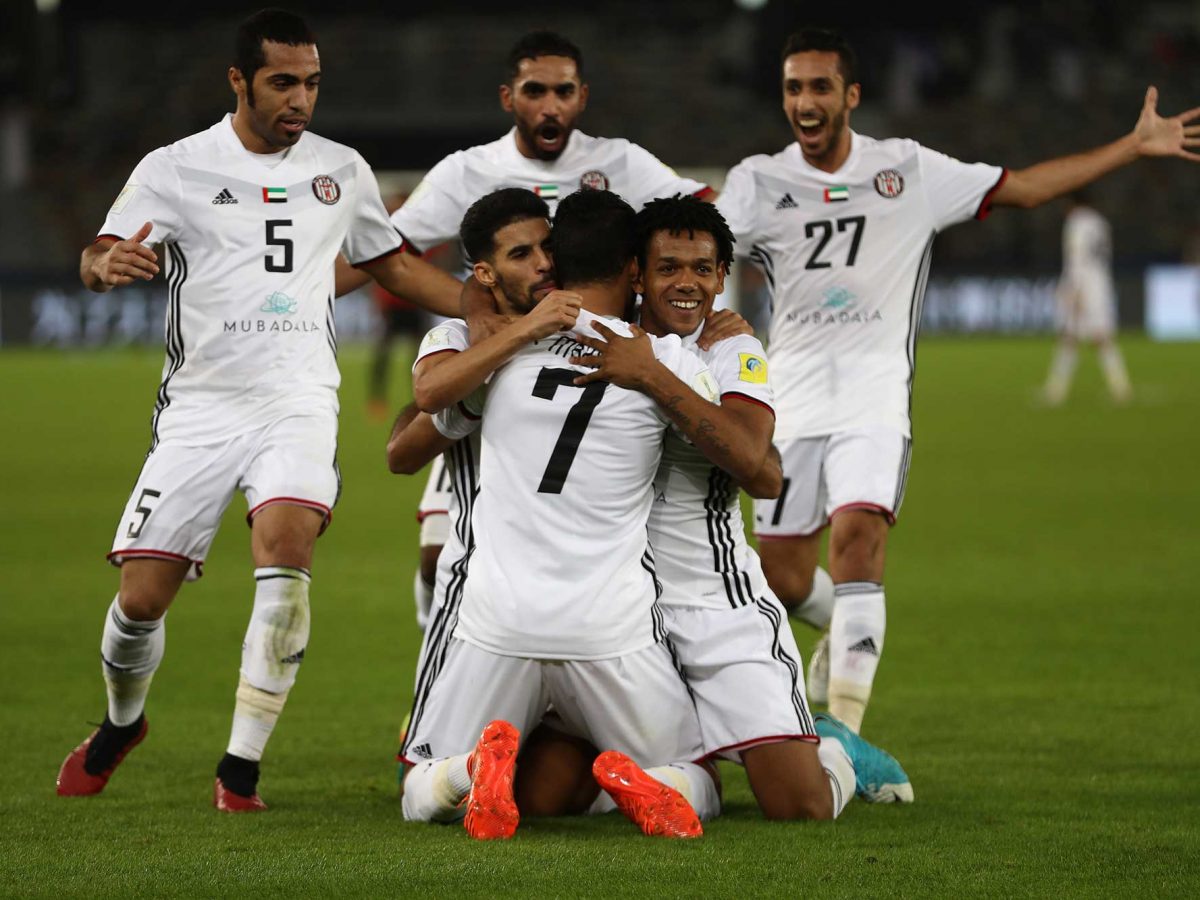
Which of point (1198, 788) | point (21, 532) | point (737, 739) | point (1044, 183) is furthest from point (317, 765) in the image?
point (21, 532)

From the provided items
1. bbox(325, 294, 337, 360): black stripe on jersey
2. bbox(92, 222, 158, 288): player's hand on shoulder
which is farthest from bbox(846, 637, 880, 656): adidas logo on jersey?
bbox(92, 222, 158, 288): player's hand on shoulder

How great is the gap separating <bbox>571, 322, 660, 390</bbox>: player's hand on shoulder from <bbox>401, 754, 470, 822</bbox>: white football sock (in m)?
1.04

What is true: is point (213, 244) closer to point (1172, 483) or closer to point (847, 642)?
point (847, 642)

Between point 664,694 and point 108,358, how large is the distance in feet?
89.1

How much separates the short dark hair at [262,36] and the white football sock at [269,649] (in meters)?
1.52

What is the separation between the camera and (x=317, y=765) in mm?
6309

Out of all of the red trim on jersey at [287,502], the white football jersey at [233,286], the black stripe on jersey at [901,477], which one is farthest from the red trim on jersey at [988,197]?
the red trim on jersey at [287,502]

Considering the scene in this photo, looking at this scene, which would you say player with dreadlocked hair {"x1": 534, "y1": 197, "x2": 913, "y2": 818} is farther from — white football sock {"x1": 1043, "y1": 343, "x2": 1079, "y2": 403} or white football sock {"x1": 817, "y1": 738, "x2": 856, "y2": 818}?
white football sock {"x1": 1043, "y1": 343, "x2": 1079, "y2": 403}

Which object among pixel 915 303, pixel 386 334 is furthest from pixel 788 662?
pixel 386 334

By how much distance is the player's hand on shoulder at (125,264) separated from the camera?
17.7ft

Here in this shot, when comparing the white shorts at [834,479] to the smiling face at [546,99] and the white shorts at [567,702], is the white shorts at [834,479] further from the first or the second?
the white shorts at [567,702]

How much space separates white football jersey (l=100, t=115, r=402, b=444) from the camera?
19.4 ft

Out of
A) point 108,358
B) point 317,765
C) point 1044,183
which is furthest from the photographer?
point 108,358

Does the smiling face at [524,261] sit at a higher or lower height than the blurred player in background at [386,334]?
higher
